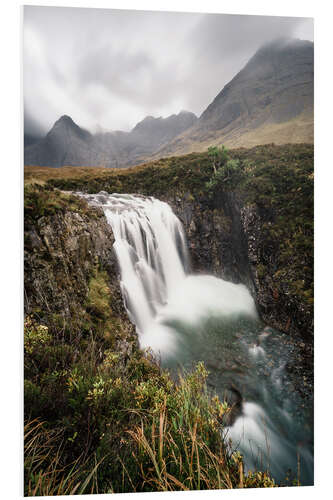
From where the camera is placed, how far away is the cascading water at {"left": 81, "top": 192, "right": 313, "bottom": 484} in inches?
93.7

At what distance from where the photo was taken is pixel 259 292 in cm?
349

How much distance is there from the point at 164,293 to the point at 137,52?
3.48 metres

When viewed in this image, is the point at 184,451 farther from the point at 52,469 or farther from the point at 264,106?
the point at 264,106

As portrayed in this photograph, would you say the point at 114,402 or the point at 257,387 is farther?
the point at 257,387

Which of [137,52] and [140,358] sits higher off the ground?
[137,52]

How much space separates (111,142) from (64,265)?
5.81 ft

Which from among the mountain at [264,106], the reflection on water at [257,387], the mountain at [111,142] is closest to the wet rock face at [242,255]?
the reflection on water at [257,387]

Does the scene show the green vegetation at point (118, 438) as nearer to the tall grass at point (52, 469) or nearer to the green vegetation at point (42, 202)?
the tall grass at point (52, 469)

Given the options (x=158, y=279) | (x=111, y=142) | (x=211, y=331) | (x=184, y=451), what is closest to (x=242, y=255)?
(x=211, y=331)

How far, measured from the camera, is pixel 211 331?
10.8ft

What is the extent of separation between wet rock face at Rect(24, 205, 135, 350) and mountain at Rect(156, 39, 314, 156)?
1732 mm

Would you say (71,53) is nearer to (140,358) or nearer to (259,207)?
(259,207)

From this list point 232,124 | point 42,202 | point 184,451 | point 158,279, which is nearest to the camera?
point 184,451
